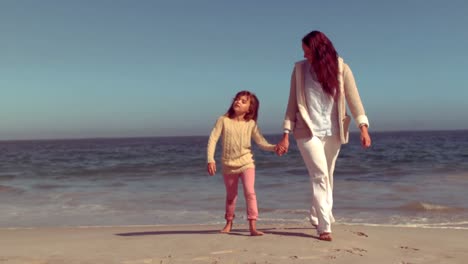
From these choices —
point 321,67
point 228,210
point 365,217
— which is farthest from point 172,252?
point 365,217

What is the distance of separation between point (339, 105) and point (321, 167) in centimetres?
54

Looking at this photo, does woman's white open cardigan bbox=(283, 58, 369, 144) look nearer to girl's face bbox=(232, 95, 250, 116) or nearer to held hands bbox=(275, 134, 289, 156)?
held hands bbox=(275, 134, 289, 156)

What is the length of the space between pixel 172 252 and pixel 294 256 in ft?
3.33

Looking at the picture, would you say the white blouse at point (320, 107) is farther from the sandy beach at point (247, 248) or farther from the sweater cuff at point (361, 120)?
the sandy beach at point (247, 248)

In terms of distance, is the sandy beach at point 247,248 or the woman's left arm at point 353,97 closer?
the sandy beach at point 247,248

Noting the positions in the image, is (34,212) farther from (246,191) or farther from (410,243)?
(410,243)

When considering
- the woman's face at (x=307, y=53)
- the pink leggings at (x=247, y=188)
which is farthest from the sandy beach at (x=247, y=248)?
the woman's face at (x=307, y=53)

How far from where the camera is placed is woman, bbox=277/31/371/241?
157 inches

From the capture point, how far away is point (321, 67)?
12.9 feet

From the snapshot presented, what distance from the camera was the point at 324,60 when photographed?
3.94 m

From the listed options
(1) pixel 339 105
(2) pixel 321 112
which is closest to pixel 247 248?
(2) pixel 321 112

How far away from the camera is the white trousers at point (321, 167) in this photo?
4004 mm

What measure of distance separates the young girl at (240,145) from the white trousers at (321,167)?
41 centimetres

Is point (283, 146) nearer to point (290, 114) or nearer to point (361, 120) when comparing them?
point (290, 114)
